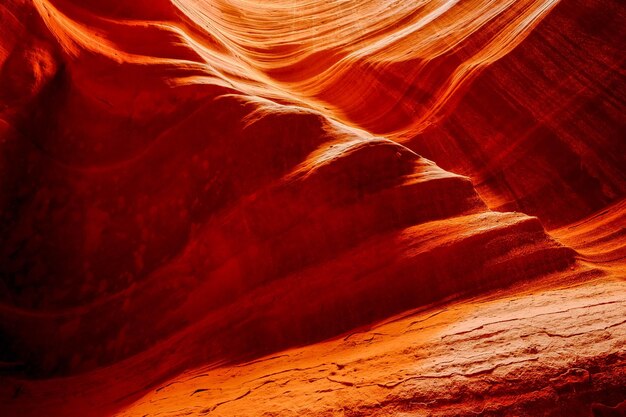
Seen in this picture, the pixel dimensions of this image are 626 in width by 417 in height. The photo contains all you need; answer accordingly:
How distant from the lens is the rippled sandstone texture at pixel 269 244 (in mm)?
2117

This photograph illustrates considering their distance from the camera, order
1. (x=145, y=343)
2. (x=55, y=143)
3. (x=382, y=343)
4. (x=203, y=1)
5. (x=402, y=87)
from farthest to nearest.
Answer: (x=203, y=1) → (x=402, y=87) → (x=55, y=143) → (x=145, y=343) → (x=382, y=343)

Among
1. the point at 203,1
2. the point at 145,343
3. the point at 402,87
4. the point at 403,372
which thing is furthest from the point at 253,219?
the point at 203,1

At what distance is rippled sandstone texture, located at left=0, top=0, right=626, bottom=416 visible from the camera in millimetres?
2117

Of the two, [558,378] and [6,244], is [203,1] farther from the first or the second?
[558,378]

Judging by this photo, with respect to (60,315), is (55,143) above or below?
above

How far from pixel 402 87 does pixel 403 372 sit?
17.3 ft

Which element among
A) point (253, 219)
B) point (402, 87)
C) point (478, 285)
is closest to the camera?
→ point (478, 285)

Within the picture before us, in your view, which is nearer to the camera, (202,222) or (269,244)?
(269,244)

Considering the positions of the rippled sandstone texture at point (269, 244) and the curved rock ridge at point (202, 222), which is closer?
the rippled sandstone texture at point (269, 244)

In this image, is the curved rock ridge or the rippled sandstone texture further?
the curved rock ridge

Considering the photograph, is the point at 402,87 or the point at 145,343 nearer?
the point at 145,343

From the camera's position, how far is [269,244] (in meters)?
3.12

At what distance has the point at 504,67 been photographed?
18.3 ft

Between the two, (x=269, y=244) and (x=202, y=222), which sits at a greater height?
(x=202, y=222)
